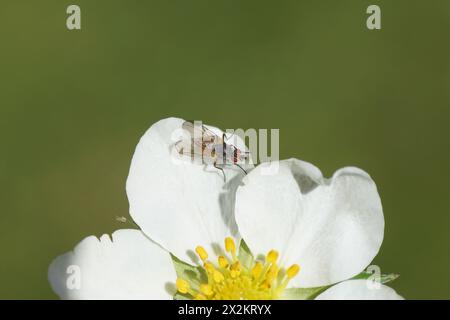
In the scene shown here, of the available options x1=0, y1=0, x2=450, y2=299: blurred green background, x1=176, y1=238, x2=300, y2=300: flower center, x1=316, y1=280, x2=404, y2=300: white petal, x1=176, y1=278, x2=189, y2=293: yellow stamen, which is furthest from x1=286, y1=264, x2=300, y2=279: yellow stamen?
x1=0, y1=0, x2=450, y2=299: blurred green background

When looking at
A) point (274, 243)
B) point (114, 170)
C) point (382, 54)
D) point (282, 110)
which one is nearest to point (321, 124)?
point (282, 110)

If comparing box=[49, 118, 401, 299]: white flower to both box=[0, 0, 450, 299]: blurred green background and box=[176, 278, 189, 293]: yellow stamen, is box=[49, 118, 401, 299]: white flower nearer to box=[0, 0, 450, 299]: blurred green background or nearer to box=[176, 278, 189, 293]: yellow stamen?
box=[176, 278, 189, 293]: yellow stamen

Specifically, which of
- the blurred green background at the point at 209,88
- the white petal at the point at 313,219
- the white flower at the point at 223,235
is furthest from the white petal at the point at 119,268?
the blurred green background at the point at 209,88

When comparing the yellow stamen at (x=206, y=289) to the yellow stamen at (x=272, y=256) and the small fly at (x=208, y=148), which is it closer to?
the yellow stamen at (x=272, y=256)

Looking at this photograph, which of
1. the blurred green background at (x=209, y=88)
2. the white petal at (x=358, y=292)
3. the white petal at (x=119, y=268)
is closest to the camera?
the white petal at (x=358, y=292)
